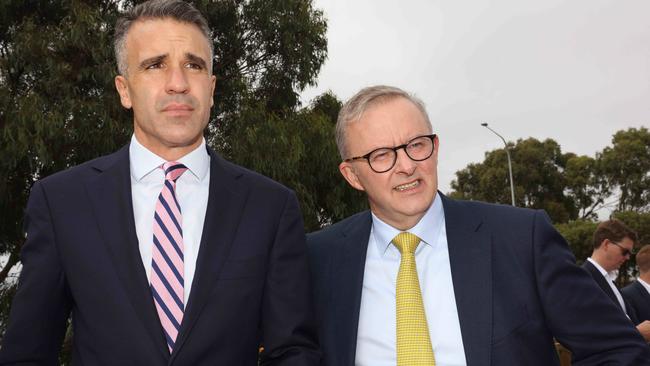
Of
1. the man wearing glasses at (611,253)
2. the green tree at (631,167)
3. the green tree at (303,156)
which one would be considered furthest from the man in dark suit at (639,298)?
the green tree at (631,167)

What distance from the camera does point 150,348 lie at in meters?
2.52

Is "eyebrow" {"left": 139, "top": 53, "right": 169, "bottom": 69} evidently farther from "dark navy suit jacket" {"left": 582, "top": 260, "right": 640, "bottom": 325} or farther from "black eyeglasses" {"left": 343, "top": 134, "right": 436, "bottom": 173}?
"dark navy suit jacket" {"left": 582, "top": 260, "right": 640, "bottom": 325}

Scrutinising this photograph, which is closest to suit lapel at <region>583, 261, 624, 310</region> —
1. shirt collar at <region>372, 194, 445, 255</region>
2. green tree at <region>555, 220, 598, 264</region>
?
shirt collar at <region>372, 194, 445, 255</region>

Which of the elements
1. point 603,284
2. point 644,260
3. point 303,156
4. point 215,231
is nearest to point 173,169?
point 215,231

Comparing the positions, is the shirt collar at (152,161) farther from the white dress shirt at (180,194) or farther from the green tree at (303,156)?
the green tree at (303,156)

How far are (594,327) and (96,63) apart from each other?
41.1ft

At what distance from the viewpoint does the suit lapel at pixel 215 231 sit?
259cm

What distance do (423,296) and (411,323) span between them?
18 centimetres

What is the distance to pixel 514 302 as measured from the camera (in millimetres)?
3002

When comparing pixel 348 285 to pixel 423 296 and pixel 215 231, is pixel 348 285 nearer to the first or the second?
pixel 423 296

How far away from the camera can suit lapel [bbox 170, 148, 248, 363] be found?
259 cm

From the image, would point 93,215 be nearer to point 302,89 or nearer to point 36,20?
point 36,20

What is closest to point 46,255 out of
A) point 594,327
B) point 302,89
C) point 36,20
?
point 594,327

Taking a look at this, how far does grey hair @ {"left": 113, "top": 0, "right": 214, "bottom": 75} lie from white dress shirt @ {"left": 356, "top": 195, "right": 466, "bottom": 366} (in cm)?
118
